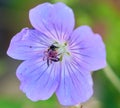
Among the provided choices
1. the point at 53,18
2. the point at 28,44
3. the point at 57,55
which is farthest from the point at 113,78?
the point at 53,18

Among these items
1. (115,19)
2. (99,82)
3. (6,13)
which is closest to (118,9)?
(115,19)

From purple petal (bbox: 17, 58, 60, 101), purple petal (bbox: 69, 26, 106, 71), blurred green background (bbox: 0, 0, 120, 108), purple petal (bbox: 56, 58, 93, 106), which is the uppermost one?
purple petal (bbox: 69, 26, 106, 71)

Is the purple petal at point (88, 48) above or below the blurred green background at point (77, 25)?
above

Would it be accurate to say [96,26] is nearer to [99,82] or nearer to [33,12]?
[99,82]

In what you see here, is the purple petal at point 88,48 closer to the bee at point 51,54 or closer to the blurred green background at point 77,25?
the bee at point 51,54

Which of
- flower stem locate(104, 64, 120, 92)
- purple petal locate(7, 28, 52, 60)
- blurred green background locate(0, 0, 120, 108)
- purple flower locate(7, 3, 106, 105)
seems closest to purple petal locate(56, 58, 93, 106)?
purple flower locate(7, 3, 106, 105)

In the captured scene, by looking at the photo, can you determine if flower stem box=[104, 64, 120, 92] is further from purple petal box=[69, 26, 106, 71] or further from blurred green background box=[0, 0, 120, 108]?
purple petal box=[69, 26, 106, 71]

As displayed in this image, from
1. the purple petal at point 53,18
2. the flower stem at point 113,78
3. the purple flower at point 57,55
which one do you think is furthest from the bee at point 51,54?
the flower stem at point 113,78
